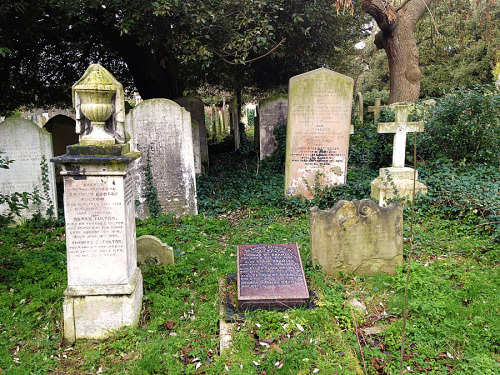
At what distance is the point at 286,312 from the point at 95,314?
1.79 m

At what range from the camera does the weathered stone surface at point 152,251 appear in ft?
14.6

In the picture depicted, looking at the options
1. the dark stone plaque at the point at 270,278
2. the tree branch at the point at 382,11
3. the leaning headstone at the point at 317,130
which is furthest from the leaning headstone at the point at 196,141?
the tree branch at the point at 382,11

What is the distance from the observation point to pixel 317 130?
7.18 meters

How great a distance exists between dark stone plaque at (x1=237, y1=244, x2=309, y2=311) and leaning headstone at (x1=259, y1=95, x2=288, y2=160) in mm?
6188

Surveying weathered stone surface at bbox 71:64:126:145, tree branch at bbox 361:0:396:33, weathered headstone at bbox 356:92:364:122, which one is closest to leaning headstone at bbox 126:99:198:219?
A: weathered stone surface at bbox 71:64:126:145

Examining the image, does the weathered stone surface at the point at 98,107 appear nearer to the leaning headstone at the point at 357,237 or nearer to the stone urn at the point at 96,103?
the stone urn at the point at 96,103

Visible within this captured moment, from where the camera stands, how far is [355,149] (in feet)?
30.6

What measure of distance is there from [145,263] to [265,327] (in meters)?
1.81

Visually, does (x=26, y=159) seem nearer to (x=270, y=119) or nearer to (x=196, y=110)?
(x=196, y=110)

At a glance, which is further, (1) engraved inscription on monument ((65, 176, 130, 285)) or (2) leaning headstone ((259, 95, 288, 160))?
(2) leaning headstone ((259, 95, 288, 160))

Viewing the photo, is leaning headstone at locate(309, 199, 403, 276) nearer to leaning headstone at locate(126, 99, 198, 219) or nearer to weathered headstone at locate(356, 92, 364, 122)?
leaning headstone at locate(126, 99, 198, 219)

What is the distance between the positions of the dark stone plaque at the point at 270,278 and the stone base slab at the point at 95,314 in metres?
1.09

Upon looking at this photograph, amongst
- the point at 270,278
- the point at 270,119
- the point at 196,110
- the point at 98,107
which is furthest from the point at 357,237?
the point at 196,110

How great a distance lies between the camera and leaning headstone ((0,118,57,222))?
→ 6664 millimetres
